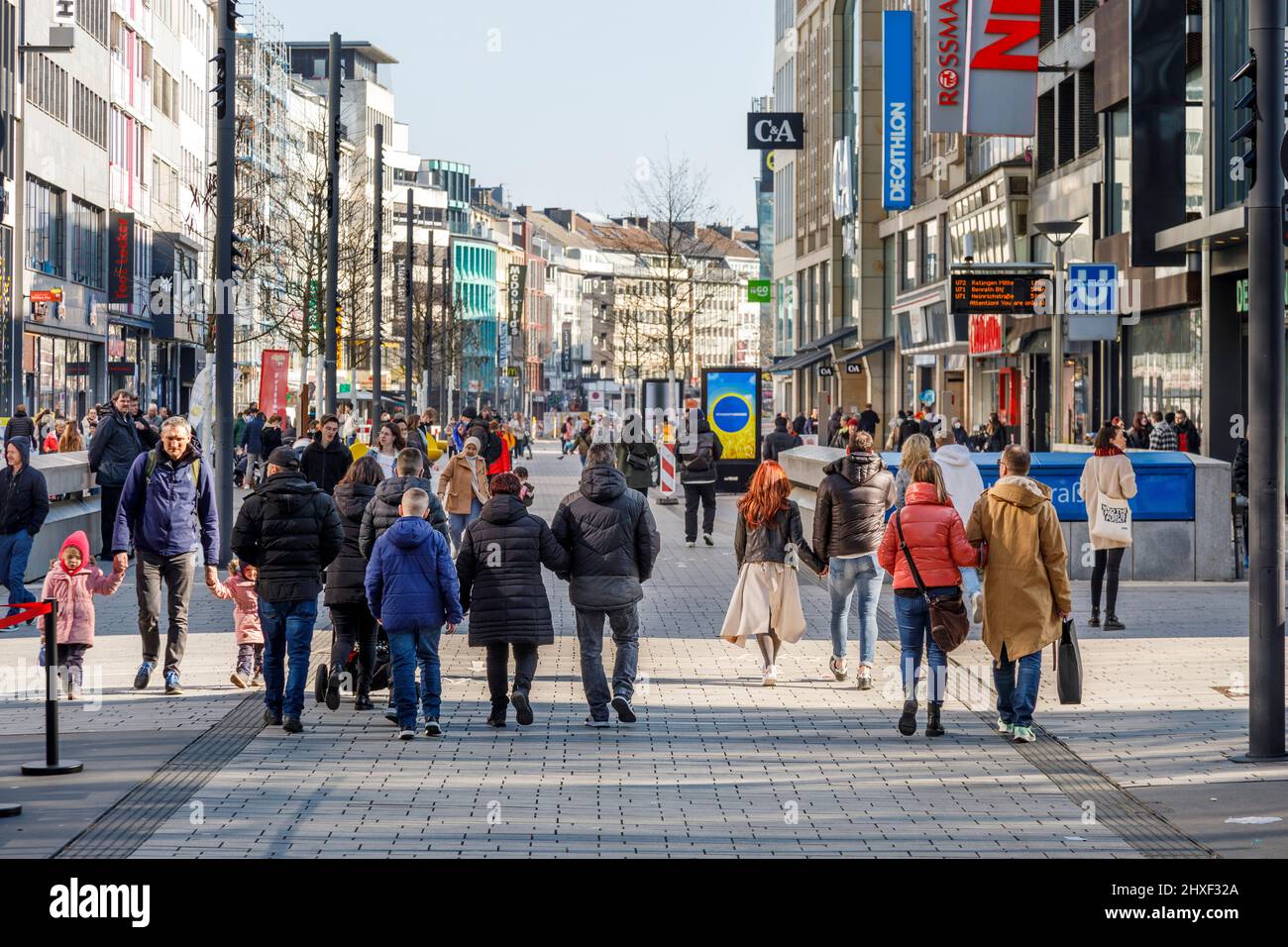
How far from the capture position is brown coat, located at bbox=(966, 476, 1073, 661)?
37.6 ft

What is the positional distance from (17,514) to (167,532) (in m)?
4.43

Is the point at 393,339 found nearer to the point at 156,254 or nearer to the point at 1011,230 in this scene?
the point at 156,254

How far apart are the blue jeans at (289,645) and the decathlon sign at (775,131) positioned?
6821 cm

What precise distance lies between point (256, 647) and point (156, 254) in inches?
2342

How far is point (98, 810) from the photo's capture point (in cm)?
934

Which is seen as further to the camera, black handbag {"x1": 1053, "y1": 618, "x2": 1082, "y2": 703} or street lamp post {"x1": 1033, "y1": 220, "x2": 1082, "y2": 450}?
street lamp post {"x1": 1033, "y1": 220, "x2": 1082, "y2": 450}

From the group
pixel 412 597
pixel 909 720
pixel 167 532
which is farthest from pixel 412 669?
pixel 909 720

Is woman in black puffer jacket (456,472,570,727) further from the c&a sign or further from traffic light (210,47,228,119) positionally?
the c&a sign

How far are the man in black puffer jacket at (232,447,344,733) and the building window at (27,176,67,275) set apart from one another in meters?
40.9

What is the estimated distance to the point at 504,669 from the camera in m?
12.2

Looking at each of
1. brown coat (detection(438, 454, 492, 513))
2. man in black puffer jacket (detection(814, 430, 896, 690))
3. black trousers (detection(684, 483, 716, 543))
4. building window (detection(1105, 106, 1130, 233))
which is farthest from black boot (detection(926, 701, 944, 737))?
building window (detection(1105, 106, 1130, 233))

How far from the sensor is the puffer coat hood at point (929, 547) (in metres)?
11.8

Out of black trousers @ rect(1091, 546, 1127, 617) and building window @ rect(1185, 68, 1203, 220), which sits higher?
building window @ rect(1185, 68, 1203, 220)

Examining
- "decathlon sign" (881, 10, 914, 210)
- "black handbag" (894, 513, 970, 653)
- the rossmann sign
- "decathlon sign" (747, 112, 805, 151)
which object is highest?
"decathlon sign" (747, 112, 805, 151)
